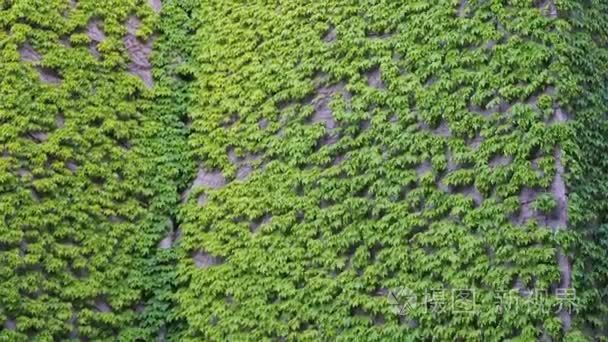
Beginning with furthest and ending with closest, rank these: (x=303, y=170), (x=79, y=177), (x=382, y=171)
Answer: (x=79, y=177), (x=303, y=170), (x=382, y=171)

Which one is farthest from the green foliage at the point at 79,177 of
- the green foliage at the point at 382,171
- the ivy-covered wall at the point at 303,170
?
the green foliage at the point at 382,171

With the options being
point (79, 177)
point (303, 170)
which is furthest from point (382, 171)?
point (79, 177)

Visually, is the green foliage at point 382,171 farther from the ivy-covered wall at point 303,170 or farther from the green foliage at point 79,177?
the green foliage at point 79,177

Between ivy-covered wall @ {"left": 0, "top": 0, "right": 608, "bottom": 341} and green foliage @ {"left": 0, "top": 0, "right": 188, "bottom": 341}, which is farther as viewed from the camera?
green foliage @ {"left": 0, "top": 0, "right": 188, "bottom": 341}

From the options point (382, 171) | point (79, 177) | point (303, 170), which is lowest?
point (303, 170)

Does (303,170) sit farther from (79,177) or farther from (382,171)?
(79,177)

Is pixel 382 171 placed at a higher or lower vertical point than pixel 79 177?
lower

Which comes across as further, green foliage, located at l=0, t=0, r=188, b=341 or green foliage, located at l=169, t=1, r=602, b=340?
green foliage, located at l=0, t=0, r=188, b=341

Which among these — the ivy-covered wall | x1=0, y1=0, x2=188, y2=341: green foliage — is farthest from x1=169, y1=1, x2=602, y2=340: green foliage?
x1=0, y1=0, x2=188, y2=341: green foliage

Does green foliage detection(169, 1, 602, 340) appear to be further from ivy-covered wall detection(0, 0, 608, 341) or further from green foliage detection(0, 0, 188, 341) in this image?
green foliage detection(0, 0, 188, 341)
